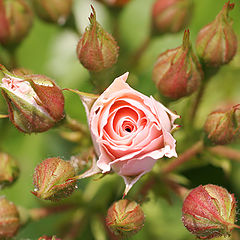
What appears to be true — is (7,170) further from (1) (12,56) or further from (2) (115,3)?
(2) (115,3)

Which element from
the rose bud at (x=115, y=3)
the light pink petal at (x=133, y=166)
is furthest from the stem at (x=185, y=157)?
the rose bud at (x=115, y=3)

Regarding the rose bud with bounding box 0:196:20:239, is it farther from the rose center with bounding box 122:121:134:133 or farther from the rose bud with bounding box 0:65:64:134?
the rose center with bounding box 122:121:134:133

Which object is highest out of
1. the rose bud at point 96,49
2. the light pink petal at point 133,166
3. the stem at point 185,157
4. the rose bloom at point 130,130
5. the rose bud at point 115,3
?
the rose bud at point 96,49

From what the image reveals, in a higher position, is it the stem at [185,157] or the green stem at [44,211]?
the stem at [185,157]

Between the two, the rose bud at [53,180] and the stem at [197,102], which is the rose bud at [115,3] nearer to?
the stem at [197,102]

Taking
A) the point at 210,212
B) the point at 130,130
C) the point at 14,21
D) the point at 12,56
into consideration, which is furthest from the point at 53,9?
the point at 210,212

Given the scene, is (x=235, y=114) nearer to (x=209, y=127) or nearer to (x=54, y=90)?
(x=209, y=127)
